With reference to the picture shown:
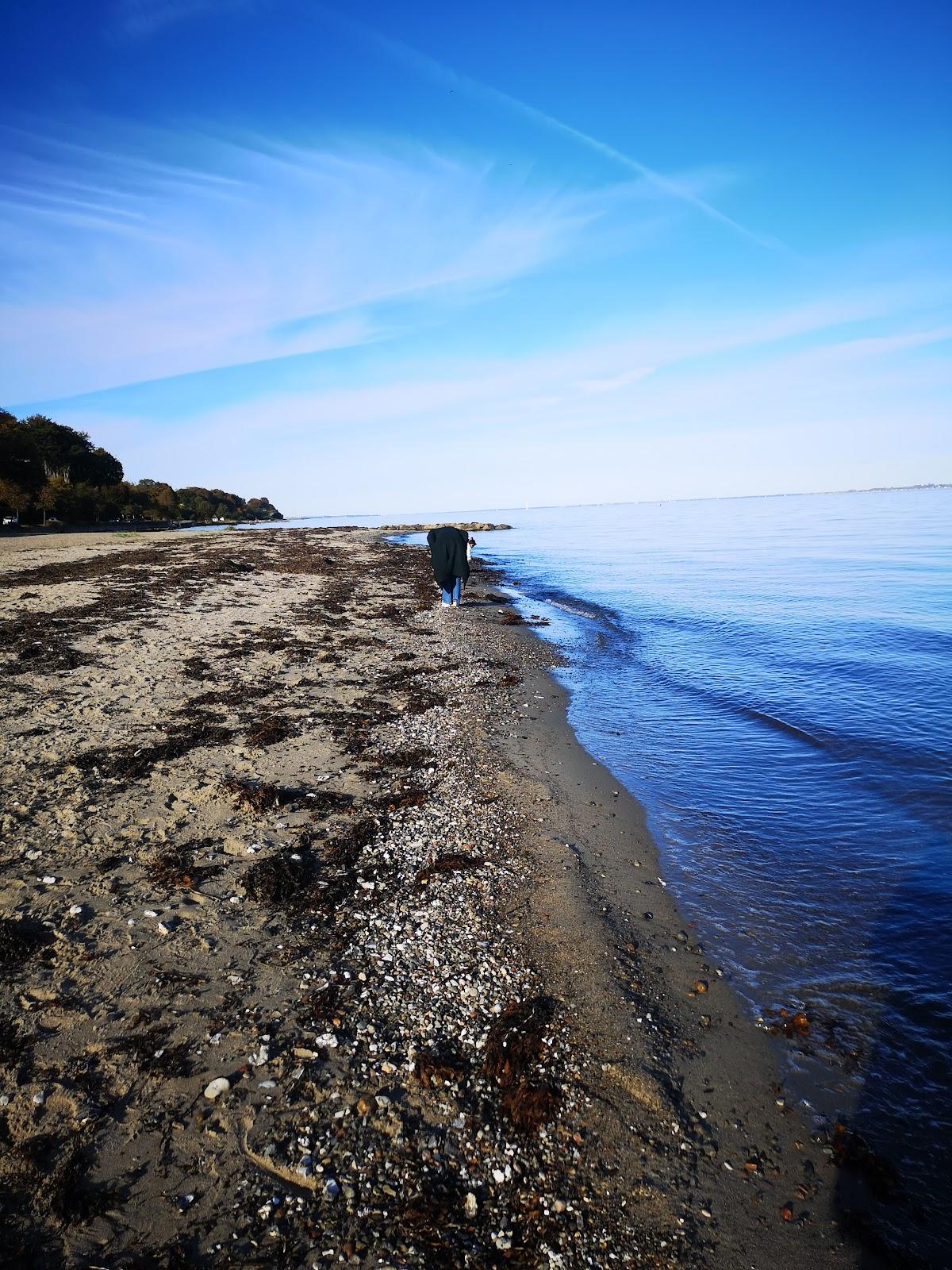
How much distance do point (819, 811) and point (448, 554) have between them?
15.3 m

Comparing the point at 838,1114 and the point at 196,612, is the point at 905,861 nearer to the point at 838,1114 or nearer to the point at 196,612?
the point at 838,1114

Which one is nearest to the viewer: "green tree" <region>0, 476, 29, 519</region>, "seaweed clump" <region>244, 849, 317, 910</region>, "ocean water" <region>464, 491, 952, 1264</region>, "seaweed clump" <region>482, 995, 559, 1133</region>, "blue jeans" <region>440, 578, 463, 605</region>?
"seaweed clump" <region>482, 995, 559, 1133</region>

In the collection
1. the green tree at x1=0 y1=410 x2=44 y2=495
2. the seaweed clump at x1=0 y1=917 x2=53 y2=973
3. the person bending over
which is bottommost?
the seaweed clump at x1=0 y1=917 x2=53 y2=973

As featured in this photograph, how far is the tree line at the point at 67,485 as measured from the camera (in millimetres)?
61562

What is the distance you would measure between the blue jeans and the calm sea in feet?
14.0

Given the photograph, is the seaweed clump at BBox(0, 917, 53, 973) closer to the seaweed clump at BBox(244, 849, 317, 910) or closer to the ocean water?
the seaweed clump at BBox(244, 849, 317, 910)

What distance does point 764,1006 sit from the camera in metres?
4.75

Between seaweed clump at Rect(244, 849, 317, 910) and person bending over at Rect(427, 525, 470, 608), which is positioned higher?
person bending over at Rect(427, 525, 470, 608)

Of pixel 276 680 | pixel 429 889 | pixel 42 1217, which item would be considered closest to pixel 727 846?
pixel 429 889

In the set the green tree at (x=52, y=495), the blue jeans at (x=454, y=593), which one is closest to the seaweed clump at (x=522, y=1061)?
the blue jeans at (x=454, y=593)

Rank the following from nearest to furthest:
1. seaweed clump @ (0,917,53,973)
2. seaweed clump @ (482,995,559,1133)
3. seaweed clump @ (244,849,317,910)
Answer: seaweed clump @ (482,995,559,1133)
seaweed clump @ (0,917,53,973)
seaweed clump @ (244,849,317,910)

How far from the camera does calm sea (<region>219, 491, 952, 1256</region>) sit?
4.30m

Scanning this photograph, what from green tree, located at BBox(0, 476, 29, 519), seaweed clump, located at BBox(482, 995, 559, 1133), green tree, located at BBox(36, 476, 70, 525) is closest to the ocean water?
seaweed clump, located at BBox(482, 995, 559, 1133)

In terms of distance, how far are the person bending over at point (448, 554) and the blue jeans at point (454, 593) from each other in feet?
0.70
